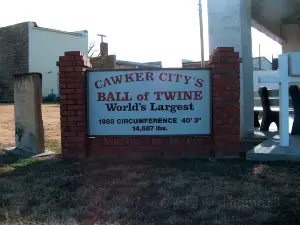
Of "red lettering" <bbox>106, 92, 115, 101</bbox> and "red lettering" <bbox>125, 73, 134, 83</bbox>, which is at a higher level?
"red lettering" <bbox>125, 73, 134, 83</bbox>

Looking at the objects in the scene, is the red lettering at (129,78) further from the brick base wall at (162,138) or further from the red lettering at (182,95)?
the brick base wall at (162,138)

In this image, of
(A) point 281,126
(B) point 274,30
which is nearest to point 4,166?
(A) point 281,126

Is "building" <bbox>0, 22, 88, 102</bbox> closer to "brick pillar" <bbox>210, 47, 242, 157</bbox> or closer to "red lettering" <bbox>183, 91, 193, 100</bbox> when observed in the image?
"red lettering" <bbox>183, 91, 193, 100</bbox>

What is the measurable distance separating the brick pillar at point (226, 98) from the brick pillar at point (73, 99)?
2214 millimetres

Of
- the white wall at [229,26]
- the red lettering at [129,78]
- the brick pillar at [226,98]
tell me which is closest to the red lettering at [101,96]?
the red lettering at [129,78]

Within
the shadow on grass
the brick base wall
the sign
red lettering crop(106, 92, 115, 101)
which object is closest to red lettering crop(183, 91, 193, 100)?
the sign

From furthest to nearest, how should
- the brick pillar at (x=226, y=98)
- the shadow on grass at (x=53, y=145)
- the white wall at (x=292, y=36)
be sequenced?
the white wall at (x=292, y=36) → the shadow on grass at (x=53, y=145) → the brick pillar at (x=226, y=98)

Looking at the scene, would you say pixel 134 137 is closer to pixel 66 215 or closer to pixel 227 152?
pixel 227 152

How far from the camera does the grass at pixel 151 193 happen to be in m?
3.95

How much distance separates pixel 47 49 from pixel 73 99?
3478 cm

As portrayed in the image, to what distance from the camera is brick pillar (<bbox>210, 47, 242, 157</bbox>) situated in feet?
21.2

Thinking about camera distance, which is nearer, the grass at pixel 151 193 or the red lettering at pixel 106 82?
the grass at pixel 151 193

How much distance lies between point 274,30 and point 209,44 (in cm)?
711

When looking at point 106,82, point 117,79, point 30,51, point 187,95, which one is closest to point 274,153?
point 187,95
